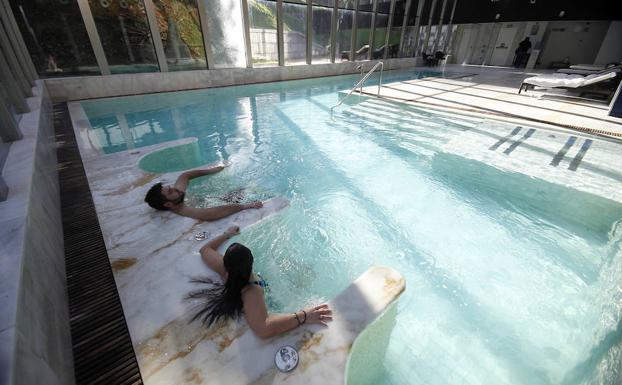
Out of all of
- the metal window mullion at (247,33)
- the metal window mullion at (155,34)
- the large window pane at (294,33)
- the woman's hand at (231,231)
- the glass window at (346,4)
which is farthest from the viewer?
the glass window at (346,4)

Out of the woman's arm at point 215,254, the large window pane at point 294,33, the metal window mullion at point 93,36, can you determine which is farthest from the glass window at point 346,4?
the woman's arm at point 215,254

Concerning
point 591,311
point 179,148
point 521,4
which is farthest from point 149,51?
point 521,4

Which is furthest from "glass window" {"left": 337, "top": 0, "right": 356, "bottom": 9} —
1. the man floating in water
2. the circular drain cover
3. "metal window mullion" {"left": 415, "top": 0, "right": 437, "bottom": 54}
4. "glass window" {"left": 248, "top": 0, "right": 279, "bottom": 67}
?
the circular drain cover

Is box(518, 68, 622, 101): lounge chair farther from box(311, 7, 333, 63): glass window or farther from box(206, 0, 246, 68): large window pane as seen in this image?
box(206, 0, 246, 68): large window pane

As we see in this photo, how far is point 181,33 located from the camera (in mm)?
9273

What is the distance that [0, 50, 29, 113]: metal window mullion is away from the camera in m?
3.38

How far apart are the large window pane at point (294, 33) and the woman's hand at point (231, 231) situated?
37.5ft

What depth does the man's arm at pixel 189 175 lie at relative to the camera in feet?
10.9

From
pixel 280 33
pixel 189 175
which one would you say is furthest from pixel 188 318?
pixel 280 33

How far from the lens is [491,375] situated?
1815 millimetres

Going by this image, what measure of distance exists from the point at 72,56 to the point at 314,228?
9.16 metres

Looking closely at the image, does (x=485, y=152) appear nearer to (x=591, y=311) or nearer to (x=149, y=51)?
(x=591, y=311)

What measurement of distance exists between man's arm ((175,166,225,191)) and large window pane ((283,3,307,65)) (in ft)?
32.6

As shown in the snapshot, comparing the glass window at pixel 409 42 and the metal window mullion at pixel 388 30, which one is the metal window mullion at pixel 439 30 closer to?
the glass window at pixel 409 42
